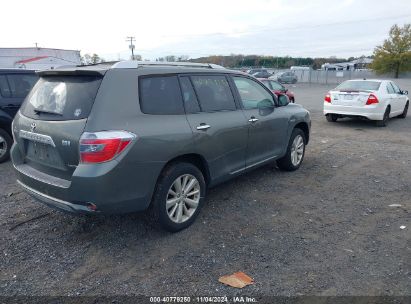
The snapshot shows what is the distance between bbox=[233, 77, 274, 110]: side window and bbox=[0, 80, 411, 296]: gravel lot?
126 centimetres

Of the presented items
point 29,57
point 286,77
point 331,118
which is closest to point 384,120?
point 331,118

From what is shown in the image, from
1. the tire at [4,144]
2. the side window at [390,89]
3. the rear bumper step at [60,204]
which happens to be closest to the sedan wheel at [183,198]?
the rear bumper step at [60,204]

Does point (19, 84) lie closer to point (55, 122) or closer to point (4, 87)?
point (4, 87)

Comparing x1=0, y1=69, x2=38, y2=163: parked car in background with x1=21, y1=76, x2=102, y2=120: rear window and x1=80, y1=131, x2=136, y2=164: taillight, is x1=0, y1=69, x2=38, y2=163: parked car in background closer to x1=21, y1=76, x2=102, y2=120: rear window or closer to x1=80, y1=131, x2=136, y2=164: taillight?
x1=21, y1=76, x2=102, y2=120: rear window

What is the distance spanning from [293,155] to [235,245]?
9.29 ft

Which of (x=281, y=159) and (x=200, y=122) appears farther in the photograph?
(x=281, y=159)

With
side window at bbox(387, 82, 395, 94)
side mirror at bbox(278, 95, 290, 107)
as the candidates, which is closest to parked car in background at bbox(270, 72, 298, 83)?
side window at bbox(387, 82, 395, 94)

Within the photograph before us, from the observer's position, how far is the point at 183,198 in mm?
3820

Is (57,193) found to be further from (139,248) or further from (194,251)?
(194,251)

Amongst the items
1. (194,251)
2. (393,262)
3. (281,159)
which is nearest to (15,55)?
(281,159)

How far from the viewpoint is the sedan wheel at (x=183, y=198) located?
371 centimetres

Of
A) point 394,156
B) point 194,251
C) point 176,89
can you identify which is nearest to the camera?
point 194,251

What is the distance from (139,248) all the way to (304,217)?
203 centimetres

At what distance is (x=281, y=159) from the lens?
231 inches
